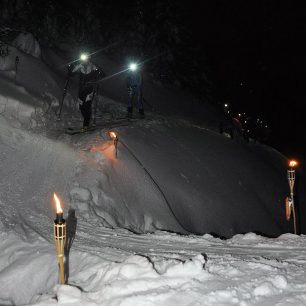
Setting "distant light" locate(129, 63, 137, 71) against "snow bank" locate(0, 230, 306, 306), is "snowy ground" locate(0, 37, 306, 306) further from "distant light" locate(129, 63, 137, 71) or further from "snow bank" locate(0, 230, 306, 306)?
"distant light" locate(129, 63, 137, 71)

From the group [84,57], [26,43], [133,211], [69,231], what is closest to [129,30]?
[26,43]

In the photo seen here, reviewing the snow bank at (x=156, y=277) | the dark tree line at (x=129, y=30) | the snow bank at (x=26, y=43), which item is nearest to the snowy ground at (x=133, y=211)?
the snow bank at (x=156, y=277)

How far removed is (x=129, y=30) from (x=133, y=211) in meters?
17.9

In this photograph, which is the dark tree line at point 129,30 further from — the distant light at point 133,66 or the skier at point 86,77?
the skier at point 86,77

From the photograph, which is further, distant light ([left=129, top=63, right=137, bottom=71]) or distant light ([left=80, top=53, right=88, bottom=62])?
distant light ([left=129, top=63, right=137, bottom=71])

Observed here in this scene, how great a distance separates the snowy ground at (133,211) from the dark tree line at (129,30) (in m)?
3.81

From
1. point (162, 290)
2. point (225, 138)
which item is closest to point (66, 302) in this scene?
point (162, 290)

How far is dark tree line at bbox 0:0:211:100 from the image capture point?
716 inches

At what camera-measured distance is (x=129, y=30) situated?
24.3m

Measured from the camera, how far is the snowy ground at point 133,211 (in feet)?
13.6

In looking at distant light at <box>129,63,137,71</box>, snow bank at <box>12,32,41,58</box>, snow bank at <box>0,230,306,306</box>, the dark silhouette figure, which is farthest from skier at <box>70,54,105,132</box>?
snow bank at <box>0,230,306,306</box>

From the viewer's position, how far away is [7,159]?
8953 mm

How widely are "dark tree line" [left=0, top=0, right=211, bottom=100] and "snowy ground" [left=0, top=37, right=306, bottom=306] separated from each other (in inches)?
150

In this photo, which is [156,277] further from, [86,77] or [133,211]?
[86,77]
